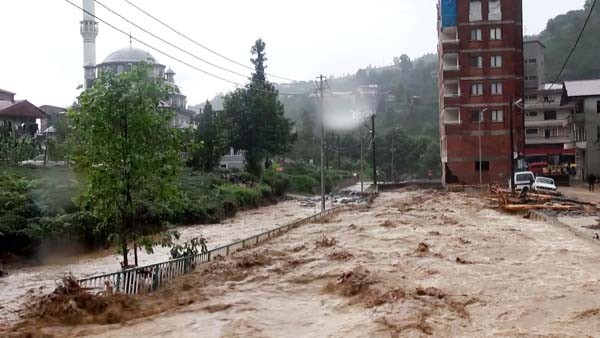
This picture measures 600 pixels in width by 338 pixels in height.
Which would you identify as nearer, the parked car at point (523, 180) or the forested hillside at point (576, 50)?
the parked car at point (523, 180)

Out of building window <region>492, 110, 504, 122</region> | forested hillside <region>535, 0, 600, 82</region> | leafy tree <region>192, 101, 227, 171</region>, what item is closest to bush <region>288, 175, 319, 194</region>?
leafy tree <region>192, 101, 227, 171</region>

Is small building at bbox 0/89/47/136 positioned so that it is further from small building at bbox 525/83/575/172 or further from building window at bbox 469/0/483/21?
small building at bbox 525/83/575/172

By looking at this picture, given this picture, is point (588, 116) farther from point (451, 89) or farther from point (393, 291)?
point (393, 291)

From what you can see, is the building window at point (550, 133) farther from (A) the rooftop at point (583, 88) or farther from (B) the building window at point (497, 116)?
(A) the rooftop at point (583, 88)

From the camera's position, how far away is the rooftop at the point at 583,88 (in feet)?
173

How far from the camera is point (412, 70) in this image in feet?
463

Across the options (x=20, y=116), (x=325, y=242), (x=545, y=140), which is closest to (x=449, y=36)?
(x=545, y=140)

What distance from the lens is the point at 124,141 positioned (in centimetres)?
1470

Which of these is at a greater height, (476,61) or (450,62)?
(450,62)

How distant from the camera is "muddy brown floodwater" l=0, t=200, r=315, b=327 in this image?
53.7 feet

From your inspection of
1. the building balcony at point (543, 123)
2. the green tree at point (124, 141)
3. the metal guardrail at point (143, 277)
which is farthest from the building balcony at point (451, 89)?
the green tree at point (124, 141)

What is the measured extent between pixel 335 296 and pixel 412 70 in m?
131

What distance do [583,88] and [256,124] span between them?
95.6 feet

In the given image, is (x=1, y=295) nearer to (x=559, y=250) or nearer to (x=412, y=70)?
(x=559, y=250)
